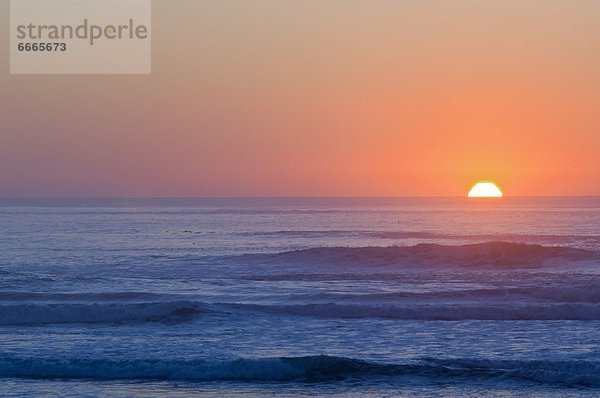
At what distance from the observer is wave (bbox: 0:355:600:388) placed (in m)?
14.7

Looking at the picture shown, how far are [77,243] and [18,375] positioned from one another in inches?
1379

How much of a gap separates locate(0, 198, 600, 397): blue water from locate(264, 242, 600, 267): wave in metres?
0.12

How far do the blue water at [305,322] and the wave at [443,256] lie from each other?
120 millimetres

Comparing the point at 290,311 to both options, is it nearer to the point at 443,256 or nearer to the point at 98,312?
the point at 98,312

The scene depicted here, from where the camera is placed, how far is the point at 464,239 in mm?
55594

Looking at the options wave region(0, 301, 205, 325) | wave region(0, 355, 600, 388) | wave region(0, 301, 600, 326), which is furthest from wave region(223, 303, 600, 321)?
wave region(0, 355, 600, 388)

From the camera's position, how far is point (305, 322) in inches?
826

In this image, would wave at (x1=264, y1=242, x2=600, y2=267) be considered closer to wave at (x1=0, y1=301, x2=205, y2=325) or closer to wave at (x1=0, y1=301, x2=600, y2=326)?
wave at (x1=0, y1=301, x2=600, y2=326)

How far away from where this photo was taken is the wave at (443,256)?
125 ft

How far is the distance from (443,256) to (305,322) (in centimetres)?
1965

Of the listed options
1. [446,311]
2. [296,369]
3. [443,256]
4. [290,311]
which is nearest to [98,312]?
[290,311]

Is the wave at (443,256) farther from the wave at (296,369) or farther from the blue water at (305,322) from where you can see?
the wave at (296,369)

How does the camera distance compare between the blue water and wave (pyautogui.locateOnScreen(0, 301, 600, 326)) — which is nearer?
the blue water

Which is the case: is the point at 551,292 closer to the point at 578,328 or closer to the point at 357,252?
the point at 578,328
